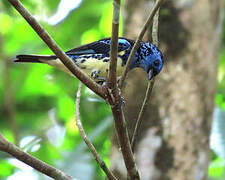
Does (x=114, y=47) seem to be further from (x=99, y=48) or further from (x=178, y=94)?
(x=178, y=94)

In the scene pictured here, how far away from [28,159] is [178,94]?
7.55ft

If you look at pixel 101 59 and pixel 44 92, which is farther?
pixel 44 92

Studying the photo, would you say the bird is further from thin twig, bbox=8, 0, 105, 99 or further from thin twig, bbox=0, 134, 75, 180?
thin twig, bbox=0, 134, 75, 180

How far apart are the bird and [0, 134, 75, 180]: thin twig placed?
58.9 inches

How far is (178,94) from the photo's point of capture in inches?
158

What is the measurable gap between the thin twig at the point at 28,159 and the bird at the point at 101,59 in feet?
4.90

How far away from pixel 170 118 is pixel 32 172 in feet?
5.60

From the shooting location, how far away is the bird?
3.48m

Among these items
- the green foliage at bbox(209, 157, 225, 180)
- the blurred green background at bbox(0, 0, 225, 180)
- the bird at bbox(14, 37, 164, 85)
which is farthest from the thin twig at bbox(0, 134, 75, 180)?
the green foliage at bbox(209, 157, 225, 180)

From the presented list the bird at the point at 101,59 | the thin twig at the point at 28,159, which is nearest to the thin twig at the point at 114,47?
the thin twig at the point at 28,159

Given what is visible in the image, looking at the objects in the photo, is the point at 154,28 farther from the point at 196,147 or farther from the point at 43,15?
the point at 43,15

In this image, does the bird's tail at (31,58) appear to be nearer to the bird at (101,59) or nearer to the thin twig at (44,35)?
the bird at (101,59)

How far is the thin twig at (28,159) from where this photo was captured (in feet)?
6.10

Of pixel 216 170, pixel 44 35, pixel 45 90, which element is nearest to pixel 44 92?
pixel 45 90
